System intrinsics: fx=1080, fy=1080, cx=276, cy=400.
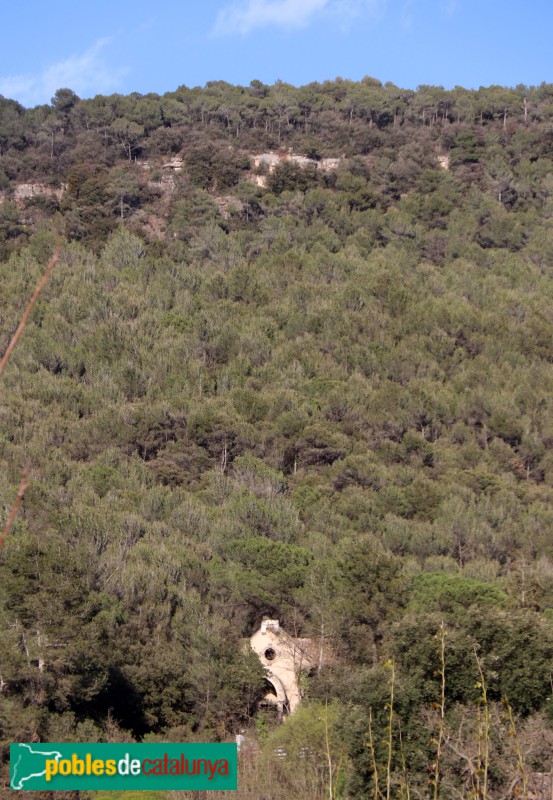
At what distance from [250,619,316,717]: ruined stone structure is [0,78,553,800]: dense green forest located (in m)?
0.40

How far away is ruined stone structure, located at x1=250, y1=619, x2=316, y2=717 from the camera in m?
17.6

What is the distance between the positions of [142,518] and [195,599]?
224 inches

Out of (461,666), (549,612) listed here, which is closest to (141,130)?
(549,612)

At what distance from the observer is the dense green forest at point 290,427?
1355 cm

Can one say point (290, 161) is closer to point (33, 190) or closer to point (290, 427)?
point (33, 190)

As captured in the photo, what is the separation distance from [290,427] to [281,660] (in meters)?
15.8

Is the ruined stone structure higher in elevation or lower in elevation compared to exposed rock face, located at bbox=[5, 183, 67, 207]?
lower

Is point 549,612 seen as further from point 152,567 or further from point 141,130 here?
point 141,130

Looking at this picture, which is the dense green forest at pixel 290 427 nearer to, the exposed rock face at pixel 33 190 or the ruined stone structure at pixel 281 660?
the exposed rock face at pixel 33 190

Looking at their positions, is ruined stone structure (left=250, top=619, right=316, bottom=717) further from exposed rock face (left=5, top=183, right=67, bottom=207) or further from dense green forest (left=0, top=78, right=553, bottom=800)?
exposed rock face (left=5, top=183, right=67, bottom=207)

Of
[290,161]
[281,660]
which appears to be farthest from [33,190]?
[281,660]

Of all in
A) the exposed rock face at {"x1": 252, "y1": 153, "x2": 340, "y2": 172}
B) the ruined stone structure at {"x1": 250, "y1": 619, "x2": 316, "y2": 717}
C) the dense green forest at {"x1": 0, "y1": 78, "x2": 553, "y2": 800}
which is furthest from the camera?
the exposed rock face at {"x1": 252, "y1": 153, "x2": 340, "y2": 172}

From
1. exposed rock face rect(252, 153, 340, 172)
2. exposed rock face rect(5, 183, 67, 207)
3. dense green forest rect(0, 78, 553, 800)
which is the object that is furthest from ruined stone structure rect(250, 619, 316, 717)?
exposed rock face rect(252, 153, 340, 172)

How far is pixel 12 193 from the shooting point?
187 ft
